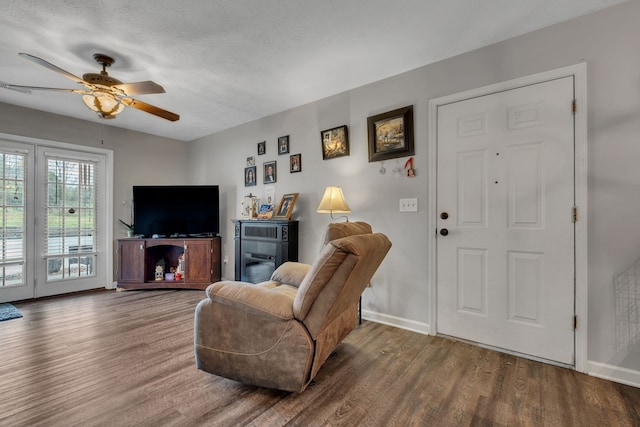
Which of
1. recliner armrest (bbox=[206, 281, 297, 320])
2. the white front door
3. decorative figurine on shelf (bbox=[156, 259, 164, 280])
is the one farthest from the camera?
decorative figurine on shelf (bbox=[156, 259, 164, 280])

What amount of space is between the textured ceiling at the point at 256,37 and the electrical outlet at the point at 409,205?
1.24m

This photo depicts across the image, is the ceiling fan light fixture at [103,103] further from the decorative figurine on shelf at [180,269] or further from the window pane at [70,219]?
the decorative figurine on shelf at [180,269]

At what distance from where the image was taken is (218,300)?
1.68m

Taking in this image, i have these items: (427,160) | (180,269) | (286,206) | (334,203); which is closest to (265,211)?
(286,206)

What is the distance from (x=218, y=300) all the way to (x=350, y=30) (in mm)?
2104

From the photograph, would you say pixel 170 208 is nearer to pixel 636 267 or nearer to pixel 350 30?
pixel 350 30

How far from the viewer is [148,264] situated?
4.18m

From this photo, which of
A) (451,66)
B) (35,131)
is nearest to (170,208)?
(35,131)

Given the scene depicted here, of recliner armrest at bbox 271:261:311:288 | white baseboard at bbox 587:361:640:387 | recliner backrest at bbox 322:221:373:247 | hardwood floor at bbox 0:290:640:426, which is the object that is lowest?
hardwood floor at bbox 0:290:640:426

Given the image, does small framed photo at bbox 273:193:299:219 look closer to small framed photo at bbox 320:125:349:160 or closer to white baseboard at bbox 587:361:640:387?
small framed photo at bbox 320:125:349:160

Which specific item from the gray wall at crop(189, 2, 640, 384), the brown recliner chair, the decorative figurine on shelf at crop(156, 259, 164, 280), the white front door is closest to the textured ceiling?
the gray wall at crop(189, 2, 640, 384)

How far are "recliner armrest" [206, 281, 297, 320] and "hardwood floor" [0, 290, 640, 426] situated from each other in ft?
1.73

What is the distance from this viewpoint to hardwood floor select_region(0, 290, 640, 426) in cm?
146

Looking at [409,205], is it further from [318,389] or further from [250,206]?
[250,206]
